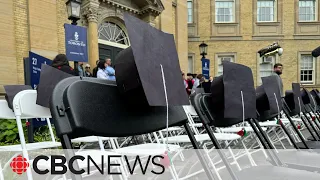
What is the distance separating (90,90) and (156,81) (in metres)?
0.26

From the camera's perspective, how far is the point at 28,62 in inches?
166

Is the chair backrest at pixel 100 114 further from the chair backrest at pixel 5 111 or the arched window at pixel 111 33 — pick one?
the arched window at pixel 111 33

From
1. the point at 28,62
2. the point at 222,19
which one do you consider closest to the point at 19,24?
the point at 28,62

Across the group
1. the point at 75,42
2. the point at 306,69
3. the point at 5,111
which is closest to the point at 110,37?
the point at 75,42

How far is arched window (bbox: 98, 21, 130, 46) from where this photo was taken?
35.7 feet

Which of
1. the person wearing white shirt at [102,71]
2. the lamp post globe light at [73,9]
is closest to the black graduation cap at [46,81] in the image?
the person wearing white shirt at [102,71]

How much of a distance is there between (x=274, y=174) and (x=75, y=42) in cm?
551

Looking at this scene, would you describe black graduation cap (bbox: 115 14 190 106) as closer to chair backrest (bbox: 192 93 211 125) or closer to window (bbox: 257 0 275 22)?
chair backrest (bbox: 192 93 211 125)

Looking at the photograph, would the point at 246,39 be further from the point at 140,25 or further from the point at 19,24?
the point at 140,25

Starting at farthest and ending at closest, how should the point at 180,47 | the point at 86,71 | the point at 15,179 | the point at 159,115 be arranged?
the point at 180,47 < the point at 86,71 < the point at 15,179 < the point at 159,115

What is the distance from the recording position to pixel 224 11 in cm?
1900

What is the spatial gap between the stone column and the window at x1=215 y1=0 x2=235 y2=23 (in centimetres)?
1141

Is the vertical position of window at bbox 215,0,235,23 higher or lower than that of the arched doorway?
higher

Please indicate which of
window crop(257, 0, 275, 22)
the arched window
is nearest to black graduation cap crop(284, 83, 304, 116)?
the arched window
